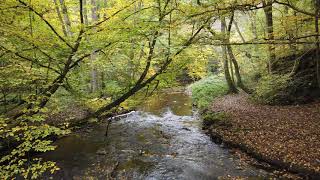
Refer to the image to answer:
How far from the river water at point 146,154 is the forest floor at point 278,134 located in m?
0.74

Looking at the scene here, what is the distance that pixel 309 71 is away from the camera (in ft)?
50.2

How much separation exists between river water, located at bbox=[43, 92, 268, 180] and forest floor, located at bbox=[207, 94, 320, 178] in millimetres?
740

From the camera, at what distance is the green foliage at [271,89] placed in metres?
14.8

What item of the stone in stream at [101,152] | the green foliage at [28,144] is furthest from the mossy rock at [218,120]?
the green foliage at [28,144]

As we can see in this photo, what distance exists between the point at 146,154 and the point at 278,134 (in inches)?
210

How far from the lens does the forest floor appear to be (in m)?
8.95

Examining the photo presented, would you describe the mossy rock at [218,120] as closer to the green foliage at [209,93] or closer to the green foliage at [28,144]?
the green foliage at [209,93]

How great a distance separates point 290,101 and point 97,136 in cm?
1070

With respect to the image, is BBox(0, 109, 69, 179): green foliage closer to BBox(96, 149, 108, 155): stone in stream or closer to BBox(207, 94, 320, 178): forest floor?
BBox(96, 149, 108, 155): stone in stream

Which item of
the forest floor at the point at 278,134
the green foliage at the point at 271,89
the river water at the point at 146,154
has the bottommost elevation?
the river water at the point at 146,154

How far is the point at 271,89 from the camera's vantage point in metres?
15.6

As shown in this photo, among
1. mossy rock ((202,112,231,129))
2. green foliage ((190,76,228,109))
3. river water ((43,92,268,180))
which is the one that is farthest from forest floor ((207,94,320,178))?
green foliage ((190,76,228,109))

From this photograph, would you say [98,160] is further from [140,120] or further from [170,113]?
[170,113]

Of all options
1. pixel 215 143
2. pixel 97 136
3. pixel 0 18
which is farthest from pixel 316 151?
pixel 0 18
